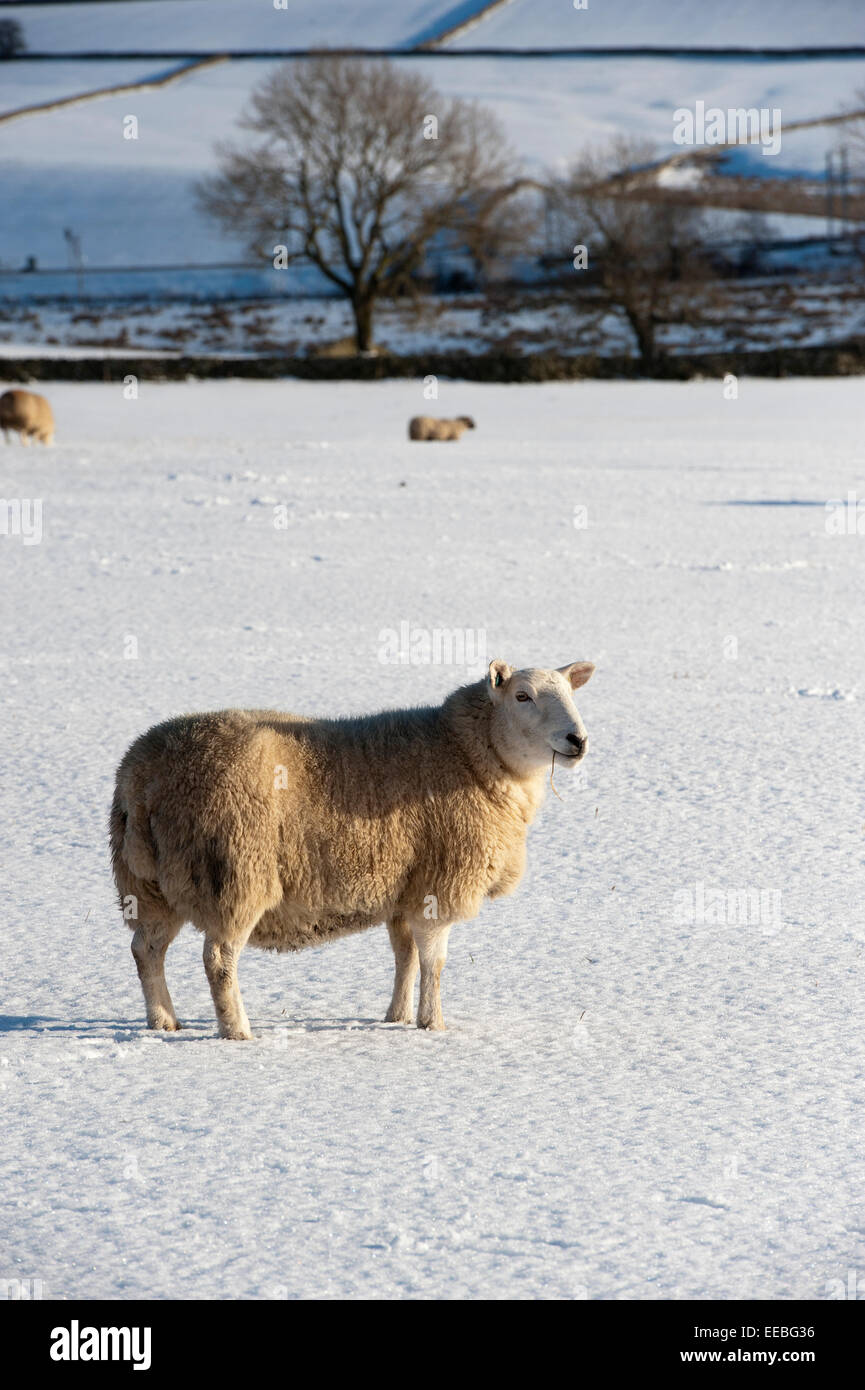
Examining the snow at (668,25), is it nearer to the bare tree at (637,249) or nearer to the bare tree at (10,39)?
the bare tree at (10,39)

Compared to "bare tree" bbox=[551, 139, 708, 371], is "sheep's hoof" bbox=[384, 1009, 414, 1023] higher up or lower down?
lower down

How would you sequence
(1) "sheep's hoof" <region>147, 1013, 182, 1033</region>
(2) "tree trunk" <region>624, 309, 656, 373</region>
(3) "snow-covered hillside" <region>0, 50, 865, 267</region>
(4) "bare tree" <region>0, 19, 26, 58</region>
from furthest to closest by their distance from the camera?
(4) "bare tree" <region>0, 19, 26, 58</region> < (3) "snow-covered hillside" <region>0, 50, 865, 267</region> < (2) "tree trunk" <region>624, 309, 656, 373</region> < (1) "sheep's hoof" <region>147, 1013, 182, 1033</region>

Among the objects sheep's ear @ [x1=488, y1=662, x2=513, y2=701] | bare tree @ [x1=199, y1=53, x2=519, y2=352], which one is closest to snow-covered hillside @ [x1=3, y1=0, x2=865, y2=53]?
bare tree @ [x1=199, y1=53, x2=519, y2=352]

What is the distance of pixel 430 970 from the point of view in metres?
4.23

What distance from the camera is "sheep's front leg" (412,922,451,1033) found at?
4219 mm

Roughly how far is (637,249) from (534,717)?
41.2m

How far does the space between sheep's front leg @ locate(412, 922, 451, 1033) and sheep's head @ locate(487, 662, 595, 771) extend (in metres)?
0.56

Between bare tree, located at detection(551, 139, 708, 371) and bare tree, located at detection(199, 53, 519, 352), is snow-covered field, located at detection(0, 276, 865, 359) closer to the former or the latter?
bare tree, located at detection(551, 139, 708, 371)

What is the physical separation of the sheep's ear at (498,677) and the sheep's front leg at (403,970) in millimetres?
730

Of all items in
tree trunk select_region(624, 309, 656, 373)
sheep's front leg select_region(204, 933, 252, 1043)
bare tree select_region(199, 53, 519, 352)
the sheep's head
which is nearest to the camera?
sheep's front leg select_region(204, 933, 252, 1043)

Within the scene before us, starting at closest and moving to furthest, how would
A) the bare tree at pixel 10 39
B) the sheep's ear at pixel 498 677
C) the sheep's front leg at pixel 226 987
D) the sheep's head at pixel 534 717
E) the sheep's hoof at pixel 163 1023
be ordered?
1. the sheep's front leg at pixel 226 987
2. the sheep's hoof at pixel 163 1023
3. the sheep's head at pixel 534 717
4. the sheep's ear at pixel 498 677
5. the bare tree at pixel 10 39

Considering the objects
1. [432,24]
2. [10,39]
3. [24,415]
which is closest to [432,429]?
[24,415]

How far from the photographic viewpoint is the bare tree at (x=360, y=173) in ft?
147

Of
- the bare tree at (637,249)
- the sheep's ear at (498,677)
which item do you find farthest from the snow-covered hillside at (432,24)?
the sheep's ear at (498,677)
